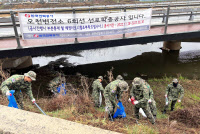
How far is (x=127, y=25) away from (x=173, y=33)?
2.36 m

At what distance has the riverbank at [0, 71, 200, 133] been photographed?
2.91 meters

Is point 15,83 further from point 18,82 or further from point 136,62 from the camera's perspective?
point 136,62

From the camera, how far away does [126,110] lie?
5.23 m

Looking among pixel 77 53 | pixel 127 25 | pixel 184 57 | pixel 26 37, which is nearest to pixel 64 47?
pixel 26 37

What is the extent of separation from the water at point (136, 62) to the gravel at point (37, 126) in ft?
24.0

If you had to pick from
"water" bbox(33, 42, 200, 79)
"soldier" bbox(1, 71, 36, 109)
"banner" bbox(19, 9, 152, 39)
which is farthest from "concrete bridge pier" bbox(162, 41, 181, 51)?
"soldier" bbox(1, 71, 36, 109)

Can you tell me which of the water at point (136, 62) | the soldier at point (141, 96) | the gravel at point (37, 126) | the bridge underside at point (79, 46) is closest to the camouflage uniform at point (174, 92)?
the soldier at point (141, 96)

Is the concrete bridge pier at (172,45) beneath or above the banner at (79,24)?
beneath

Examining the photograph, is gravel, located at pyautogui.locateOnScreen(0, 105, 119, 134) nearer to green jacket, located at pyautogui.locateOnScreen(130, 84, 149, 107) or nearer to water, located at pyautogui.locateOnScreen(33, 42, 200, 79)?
green jacket, located at pyautogui.locateOnScreen(130, 84, 149, 107)

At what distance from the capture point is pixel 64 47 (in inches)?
232

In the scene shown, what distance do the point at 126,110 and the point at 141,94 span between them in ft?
3.82

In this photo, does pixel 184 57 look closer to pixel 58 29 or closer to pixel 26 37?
pixel 58 29

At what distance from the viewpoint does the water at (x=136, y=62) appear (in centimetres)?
995

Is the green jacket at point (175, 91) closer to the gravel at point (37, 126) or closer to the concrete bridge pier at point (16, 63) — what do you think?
the gravel at point (37, 126)
